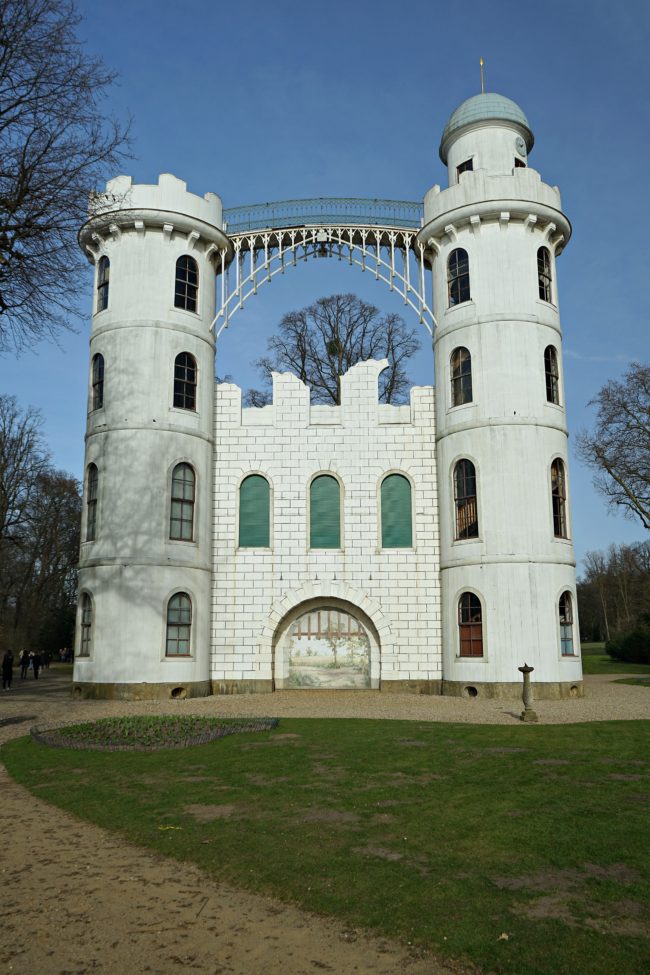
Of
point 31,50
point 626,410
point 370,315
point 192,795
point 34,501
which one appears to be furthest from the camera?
point 34,501

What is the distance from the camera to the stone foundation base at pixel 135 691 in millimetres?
23672

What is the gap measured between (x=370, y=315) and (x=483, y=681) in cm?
2128

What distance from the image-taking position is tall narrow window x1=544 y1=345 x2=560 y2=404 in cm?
2591

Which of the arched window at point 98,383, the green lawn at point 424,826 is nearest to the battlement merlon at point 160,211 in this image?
the arched window at point 98,383

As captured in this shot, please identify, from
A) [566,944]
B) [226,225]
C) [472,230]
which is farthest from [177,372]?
[566,944]

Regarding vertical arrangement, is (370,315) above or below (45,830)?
above

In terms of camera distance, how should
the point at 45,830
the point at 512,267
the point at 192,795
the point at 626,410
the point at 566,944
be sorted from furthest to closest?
the point at 626,410 < the point at 512,267 < the point at 192,795 < the point at 45,830 < the point at 566,944

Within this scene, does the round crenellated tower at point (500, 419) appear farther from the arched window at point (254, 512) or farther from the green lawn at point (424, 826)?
the green lawn at point (424, 826)

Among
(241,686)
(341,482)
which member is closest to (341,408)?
(341,482)

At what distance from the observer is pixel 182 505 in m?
25.8

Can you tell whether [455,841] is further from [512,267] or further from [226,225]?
[226,225]

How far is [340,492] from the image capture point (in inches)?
1057

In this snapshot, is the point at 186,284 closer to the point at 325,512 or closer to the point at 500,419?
the point at 325,512

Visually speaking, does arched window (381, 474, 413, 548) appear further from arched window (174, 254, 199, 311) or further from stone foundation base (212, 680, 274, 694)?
arched window (174, 254, 199, 311)
